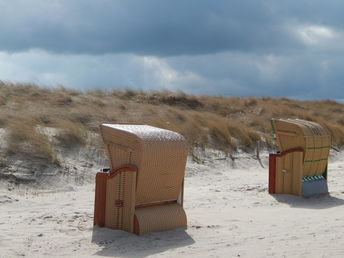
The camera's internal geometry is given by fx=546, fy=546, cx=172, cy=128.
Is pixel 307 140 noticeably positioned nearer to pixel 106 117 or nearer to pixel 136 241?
pixel 136 241

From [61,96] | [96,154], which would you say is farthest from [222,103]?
[96,154]

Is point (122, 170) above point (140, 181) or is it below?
above

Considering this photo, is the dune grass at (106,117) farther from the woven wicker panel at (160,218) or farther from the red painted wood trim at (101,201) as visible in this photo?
the woven wicker panel at (160,218)

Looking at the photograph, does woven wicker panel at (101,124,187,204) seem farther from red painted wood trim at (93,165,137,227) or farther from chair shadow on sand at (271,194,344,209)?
chair shadow on sand at (271,194,344,209)

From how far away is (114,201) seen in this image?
807 cm

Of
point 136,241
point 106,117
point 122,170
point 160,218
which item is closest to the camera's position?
point 136,241

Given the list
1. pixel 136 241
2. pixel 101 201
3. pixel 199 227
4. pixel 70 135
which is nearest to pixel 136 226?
pixel 136 241

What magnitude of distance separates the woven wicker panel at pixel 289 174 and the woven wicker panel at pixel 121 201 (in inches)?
204

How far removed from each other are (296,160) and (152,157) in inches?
202

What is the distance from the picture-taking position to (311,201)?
38.2 feet

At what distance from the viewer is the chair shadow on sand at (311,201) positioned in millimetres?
11125

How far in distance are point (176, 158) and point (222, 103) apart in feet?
71.6

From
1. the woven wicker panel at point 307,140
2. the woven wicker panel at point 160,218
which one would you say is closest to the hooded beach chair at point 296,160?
the woven wicker panel at point 307,140

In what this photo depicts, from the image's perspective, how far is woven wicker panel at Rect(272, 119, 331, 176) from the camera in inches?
471
